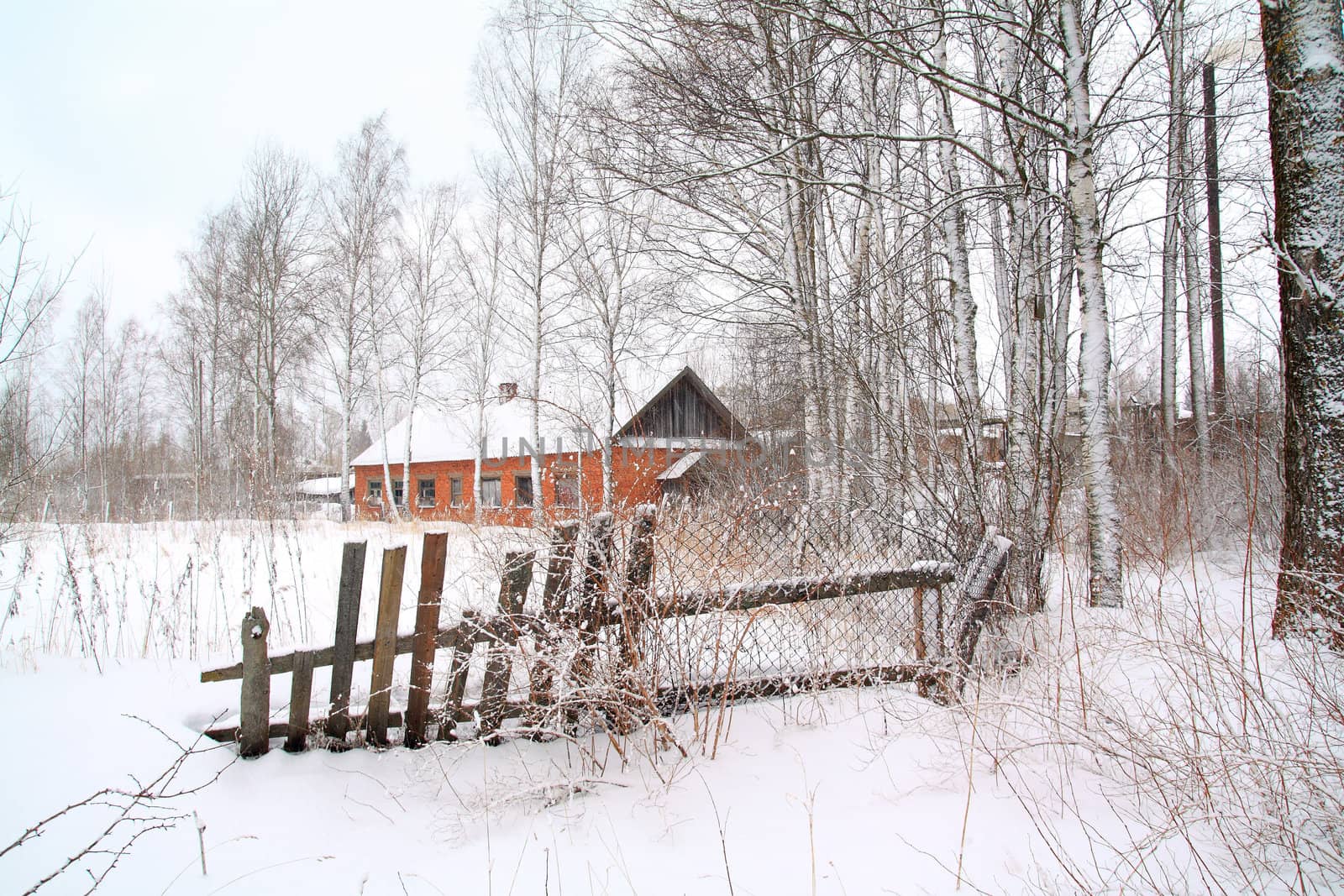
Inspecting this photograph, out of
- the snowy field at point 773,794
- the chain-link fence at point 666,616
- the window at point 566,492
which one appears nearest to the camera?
the snowy field at point 773,794

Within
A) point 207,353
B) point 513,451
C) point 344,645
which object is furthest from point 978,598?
point 207,353

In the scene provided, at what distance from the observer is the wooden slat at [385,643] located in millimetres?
2580

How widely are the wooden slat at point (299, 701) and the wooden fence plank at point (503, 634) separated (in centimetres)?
70

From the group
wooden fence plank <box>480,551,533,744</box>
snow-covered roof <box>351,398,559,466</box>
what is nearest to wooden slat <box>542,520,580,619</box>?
wooden fence plank <box>480,551,533,744</box>

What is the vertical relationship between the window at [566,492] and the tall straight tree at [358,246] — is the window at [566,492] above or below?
below

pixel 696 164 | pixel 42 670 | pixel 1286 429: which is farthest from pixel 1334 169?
pixel 42 670

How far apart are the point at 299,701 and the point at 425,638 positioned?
53 centimetres

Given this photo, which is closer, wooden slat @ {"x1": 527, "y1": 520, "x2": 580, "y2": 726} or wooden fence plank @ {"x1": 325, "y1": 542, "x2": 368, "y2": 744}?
wooden slat @ {"x1": 527, "y1": 520, "x2": 580, "y2": 726}

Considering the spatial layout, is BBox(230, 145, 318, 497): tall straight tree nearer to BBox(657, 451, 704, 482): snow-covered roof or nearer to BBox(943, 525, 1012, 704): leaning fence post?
BBox(657, 451, 704, 482): snow-covered roof

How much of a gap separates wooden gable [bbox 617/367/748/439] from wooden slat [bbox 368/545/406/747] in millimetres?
13402

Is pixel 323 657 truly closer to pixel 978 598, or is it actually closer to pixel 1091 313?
pixel 978 598

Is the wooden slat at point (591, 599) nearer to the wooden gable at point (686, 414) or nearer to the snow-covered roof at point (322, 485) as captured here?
the wooden gable at point (686, 414)

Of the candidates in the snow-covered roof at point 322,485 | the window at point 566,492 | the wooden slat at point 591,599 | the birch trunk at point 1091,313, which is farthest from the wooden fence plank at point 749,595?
the snow-covered roof at point 322,485

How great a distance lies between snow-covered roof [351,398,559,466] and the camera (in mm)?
18812
